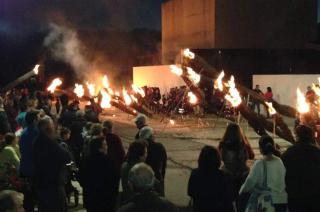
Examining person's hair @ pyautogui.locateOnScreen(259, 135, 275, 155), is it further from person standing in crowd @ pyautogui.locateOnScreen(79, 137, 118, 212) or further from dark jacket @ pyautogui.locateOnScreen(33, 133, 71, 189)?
dark jacket @ pyautogui.locateOnScreen(33, 133, 71, 189)

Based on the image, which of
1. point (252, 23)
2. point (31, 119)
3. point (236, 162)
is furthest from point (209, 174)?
point (252, 23)

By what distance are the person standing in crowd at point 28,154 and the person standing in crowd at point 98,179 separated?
3.38 ft

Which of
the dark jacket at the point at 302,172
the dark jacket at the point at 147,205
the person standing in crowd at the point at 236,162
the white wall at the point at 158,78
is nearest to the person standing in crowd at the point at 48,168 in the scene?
the person standing in crowd at the point at 236,162

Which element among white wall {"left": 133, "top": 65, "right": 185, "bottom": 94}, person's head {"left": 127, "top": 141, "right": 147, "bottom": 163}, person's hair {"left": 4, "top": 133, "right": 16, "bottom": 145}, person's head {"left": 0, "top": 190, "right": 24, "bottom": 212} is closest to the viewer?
person's head {"left": 0, "top": 190, "right": 24, "bottom": 212}

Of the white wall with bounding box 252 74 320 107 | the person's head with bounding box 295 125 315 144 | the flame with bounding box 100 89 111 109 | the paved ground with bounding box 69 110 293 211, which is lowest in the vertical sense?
the paved ground with bounding box 69 110 293 211

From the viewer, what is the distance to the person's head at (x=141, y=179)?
3928 mm

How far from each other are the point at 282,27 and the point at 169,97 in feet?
44.7

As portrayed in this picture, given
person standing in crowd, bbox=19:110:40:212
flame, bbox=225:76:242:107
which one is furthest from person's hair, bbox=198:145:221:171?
flame, bbox=225:76:242:107

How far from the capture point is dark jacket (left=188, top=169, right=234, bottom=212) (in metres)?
5.07

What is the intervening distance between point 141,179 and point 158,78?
28115mm

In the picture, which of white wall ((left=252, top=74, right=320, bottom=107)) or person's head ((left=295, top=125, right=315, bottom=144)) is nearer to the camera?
person's head ((left=295, top=125, right=315, bottom=144))

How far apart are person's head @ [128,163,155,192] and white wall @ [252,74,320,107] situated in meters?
21.5

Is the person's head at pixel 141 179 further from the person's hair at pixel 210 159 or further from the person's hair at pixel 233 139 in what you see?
the person's hair at pixel 233 139

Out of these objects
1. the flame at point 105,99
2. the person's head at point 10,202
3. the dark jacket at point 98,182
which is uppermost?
the flame at point 105,99
